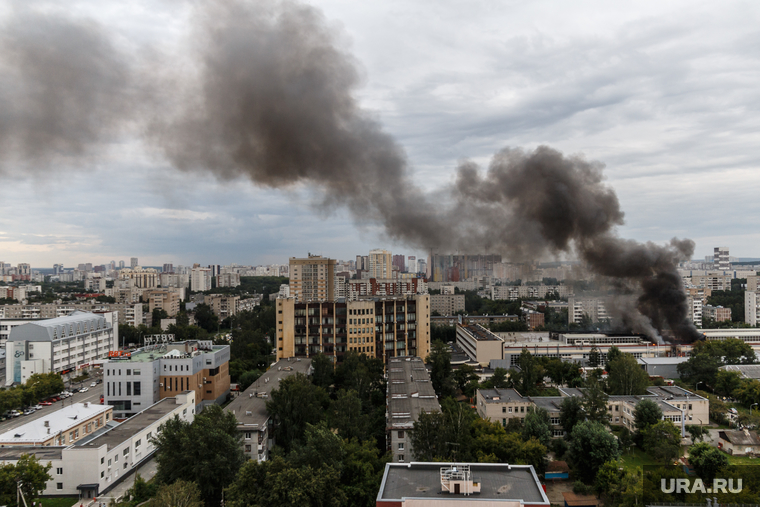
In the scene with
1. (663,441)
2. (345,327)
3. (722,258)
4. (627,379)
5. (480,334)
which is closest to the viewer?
(663,441)

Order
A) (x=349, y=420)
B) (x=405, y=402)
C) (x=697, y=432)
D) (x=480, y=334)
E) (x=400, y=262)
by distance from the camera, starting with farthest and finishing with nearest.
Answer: (x=400, y=262)
(x=480, y=334)
(x=697, y=432)
(x=405, y=402)
(x=349, y=420)

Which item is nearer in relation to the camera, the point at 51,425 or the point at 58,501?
the point at 58,501

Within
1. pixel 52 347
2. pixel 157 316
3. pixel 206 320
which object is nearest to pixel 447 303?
pixel 206 320

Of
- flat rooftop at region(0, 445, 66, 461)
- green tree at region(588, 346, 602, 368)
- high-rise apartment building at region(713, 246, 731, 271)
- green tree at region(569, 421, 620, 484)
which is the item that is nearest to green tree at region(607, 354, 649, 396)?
green tree at region(569, 421, 620, 484)

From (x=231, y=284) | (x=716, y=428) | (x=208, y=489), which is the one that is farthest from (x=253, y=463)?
(x=231, y=284)

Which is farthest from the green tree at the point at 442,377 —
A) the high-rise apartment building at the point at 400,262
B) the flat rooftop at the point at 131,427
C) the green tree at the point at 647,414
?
the high-rise apartment building at the point at 400,262

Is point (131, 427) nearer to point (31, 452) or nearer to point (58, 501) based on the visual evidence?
point (31, 452)

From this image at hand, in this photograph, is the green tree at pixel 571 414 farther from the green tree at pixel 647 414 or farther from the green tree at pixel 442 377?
the green tree at pixel 442 377

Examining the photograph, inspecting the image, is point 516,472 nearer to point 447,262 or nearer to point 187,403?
point 187,403
